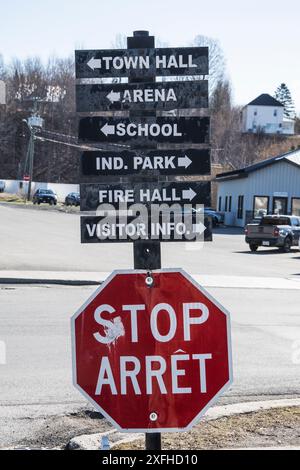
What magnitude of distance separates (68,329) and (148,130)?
6.37 metres

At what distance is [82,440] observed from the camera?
221 inches

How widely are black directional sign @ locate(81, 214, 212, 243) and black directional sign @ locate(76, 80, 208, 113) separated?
2.53 feet

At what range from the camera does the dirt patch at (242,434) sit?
5.61m

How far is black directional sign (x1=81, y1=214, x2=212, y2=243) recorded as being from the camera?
16.8 feet

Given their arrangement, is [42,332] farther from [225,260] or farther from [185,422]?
[225,260]

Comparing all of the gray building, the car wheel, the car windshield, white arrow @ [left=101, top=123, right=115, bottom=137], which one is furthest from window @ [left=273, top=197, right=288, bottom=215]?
white arrow @ [left=101, top=123, right=115, bottom=137]

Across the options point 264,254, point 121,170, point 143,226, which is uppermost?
point 121,170

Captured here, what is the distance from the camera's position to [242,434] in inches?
234

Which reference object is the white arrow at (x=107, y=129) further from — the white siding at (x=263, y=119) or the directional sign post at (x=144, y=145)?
the white siding at (x=263, y=119)

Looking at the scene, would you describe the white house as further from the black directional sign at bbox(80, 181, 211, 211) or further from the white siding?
the black directional sign at bbox(80, 181, 211, 211)

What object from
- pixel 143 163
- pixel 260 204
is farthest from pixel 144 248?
pixel 260 204

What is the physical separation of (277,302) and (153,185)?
10.7 meters

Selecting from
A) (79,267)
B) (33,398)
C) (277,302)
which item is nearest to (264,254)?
(79,267)

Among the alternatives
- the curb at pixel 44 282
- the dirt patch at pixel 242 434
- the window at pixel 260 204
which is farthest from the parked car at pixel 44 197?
the dirt patch at pixel 242 434
